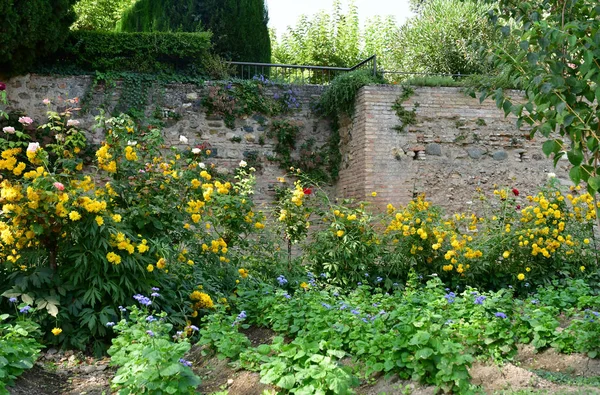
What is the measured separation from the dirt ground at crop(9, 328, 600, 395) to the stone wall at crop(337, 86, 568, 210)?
16.7 ft

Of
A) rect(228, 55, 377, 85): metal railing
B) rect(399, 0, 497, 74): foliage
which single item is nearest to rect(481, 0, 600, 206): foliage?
rect(228, 55, 377, 85): metal railing

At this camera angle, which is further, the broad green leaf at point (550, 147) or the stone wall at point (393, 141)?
the stone wall at point (393, 141)

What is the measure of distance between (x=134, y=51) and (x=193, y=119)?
1.40 meters

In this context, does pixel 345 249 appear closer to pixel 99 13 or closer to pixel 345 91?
pixel 345 91

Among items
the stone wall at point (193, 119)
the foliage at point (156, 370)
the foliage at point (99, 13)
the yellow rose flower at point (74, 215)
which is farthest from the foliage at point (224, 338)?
the foliage at point (99, 13)

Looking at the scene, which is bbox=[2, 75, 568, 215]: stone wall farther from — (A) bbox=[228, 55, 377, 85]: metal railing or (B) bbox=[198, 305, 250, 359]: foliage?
(B) bbox=[198, 305, 250, 359]: foliage

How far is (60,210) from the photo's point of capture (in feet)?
13.9

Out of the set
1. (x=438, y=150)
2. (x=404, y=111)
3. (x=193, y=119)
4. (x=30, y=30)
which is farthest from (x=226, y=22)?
(x=438, y=150)

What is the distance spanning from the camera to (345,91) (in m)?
9.34

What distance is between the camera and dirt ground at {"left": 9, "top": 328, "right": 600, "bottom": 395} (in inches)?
128

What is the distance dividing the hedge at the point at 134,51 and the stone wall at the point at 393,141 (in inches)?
15.1

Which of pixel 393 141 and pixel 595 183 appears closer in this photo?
pixel 595 183

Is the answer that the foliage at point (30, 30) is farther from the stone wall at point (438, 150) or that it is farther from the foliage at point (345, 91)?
the stone wall at point (438, 150)

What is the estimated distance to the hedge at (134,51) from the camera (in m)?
9.28
